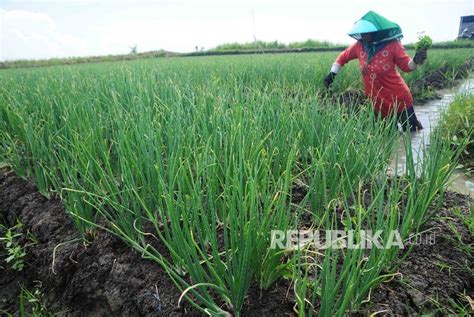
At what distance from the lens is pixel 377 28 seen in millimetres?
3229

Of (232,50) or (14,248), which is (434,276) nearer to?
(14,248)

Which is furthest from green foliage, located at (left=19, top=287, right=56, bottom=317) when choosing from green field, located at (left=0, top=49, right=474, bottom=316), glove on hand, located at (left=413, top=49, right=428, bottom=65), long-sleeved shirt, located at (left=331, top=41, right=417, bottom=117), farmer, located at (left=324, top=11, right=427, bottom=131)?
glove on hand, located at (left=413, top=49, right=428, bottom=65)

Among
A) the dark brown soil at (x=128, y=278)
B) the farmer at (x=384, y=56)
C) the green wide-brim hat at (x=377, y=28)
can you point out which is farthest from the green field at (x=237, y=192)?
the farmer at (x=384, y=56)

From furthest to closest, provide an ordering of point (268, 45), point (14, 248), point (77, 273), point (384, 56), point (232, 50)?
point (268, 45) → point (232, 50) → point (384, 56) → point (14, 248) → point (77, 273)

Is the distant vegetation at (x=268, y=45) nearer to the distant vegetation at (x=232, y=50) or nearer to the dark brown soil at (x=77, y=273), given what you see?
the distant vegetation at (x=232, y=50)

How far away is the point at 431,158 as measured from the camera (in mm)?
1427

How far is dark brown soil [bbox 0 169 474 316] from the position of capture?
106 cm

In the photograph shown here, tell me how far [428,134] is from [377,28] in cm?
112

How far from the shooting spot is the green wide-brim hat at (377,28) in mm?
3211

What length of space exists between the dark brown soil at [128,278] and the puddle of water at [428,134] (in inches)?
14.1

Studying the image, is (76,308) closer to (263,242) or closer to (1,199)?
(263,242)

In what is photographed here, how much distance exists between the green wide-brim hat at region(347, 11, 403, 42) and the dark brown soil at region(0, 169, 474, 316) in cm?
196

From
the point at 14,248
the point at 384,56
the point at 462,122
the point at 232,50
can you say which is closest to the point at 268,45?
the point at 232,50

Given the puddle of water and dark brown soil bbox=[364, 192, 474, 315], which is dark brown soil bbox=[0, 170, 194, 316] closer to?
dark brown soil bbox=[364, 192, 474, 315]
